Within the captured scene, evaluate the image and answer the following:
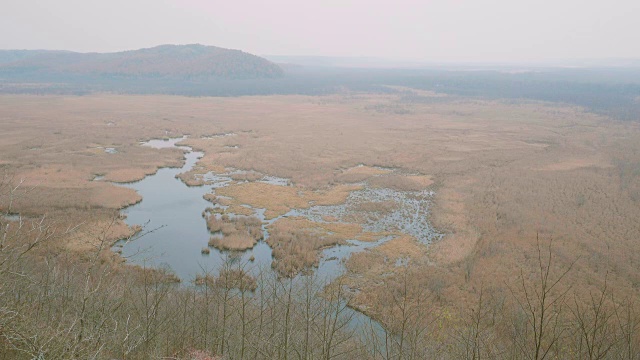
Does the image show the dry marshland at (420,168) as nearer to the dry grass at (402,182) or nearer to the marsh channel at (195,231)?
the dry grass at (402,182)

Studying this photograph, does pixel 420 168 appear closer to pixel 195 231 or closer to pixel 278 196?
pixel 278 196

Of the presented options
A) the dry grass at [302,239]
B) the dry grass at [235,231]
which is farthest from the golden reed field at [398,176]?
the dry grass at [235,231]

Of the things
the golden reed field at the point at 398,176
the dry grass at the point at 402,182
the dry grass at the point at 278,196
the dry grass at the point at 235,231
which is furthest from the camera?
the dry grass at the point at 402,182

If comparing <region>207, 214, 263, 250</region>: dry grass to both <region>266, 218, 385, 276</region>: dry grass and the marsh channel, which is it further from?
<region>266, 218, 385, 276</region>: dry grass

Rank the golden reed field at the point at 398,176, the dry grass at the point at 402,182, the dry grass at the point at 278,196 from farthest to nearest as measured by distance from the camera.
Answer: the dry grass at the point at 402,182, the dry grass at the point at 278,196, the golden reed field at the point at 398,176

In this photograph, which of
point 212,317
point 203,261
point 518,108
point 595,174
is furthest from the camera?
point 518,108

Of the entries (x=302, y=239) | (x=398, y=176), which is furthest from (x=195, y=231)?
(x=398, y=176)

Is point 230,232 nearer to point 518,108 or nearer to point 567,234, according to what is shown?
point 567,234

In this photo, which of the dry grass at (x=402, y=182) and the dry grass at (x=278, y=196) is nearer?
the dry grass at (x=278, y=196)

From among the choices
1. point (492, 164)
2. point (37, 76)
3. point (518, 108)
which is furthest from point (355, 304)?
point (37, 76)
